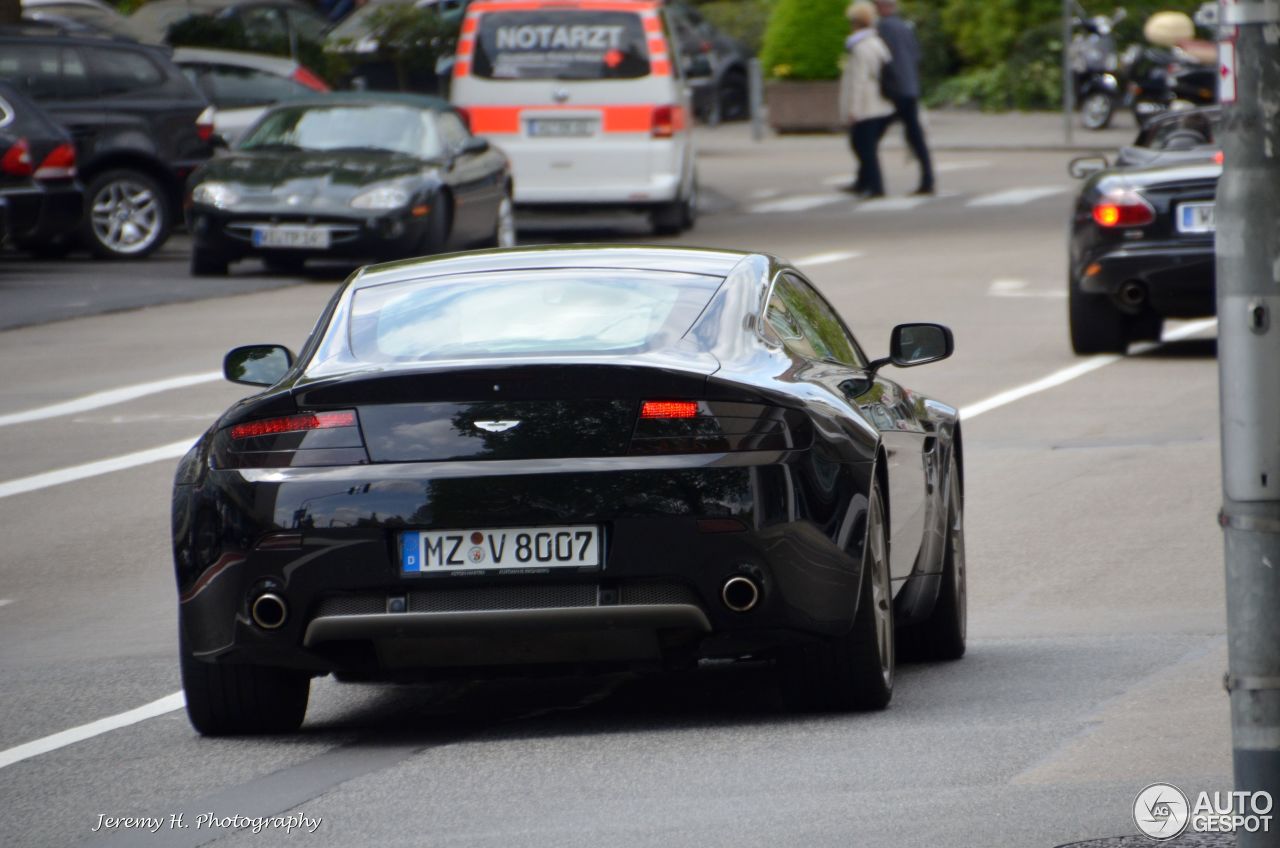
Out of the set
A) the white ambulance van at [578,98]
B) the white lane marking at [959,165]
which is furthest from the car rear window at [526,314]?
the white lane marking at [959,165]

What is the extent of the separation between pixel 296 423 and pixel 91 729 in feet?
3.83

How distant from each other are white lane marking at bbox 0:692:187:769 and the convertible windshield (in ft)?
50.3

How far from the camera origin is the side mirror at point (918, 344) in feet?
25.7

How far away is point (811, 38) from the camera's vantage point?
44.7 m

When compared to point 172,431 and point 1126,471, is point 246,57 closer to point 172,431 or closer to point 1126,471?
point 172,431

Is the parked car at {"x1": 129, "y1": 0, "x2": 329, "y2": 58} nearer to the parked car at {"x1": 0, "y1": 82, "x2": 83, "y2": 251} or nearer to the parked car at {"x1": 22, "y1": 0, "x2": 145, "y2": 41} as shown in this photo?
the parked car at {"x1": 22, "y1": 0, "x2": 145, "y2": 41}

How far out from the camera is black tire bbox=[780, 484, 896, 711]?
6.73m

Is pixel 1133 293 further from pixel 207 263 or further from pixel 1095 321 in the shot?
pixel 207 263

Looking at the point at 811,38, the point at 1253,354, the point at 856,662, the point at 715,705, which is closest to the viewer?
the point at 1253,354

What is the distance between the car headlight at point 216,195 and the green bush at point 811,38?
2373 centimetres

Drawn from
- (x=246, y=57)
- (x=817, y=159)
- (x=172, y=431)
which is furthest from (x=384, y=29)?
(x=172, y=431)

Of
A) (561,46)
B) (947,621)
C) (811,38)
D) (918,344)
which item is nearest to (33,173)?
(561,46)

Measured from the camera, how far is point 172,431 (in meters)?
13.7

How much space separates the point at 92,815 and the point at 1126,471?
6.72 m
